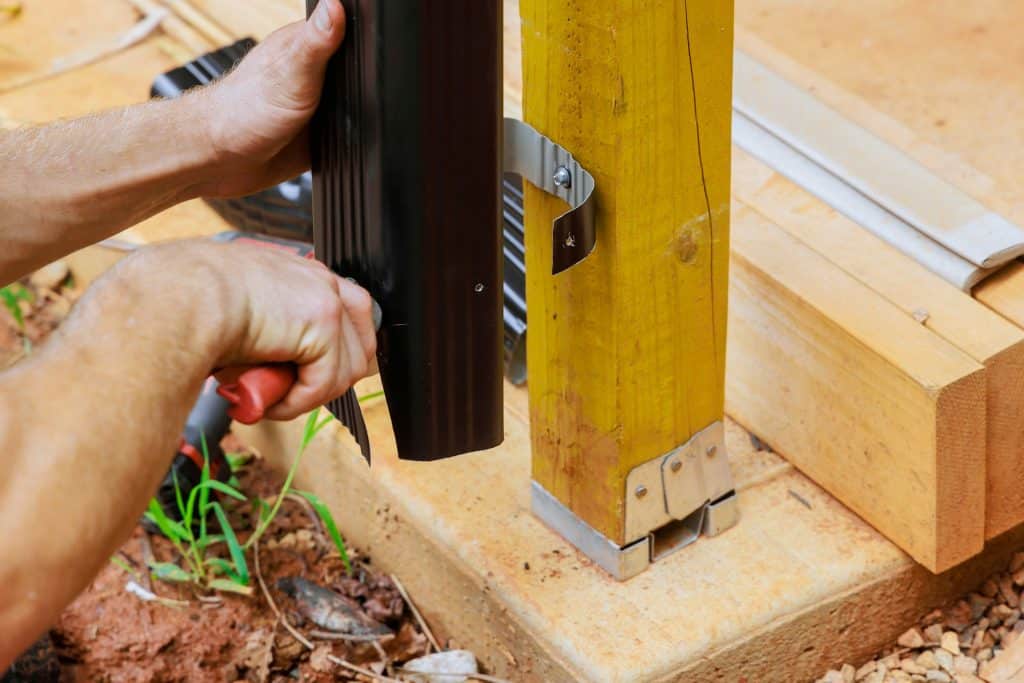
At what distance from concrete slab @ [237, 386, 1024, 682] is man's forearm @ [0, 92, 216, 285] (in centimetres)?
58

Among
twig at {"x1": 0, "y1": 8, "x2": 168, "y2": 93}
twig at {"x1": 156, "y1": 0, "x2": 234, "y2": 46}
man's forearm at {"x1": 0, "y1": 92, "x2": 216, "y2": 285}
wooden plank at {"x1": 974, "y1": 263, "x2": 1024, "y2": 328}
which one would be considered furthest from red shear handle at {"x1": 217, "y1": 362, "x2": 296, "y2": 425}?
twig at {"x1": 0, "y1": 8, "x2": 168, "y2": 93}

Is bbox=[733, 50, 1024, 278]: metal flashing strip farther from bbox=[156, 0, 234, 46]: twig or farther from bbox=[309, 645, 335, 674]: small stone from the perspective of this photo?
bbox=[156, 0, 234, 46]: twig

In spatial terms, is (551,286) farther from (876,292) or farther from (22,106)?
(22,106)

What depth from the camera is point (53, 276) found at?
2.96 metres

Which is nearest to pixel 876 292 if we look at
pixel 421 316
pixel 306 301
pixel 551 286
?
pixel 551 286

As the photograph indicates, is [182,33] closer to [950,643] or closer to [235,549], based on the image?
[235,549]

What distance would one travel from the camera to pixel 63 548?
121 centimetres

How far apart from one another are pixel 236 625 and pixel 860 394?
40.1 inches

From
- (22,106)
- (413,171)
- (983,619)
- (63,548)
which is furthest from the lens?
(22,106)

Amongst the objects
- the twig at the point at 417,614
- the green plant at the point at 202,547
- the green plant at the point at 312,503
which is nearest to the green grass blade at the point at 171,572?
the green plant at the point at 202,547

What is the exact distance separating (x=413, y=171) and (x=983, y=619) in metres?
1.14

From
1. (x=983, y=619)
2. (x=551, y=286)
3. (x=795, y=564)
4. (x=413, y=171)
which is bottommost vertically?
(x=983, y=619)

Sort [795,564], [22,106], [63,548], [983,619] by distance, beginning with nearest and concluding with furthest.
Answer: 1. [63,548]
2. [795,564]
3. [983,619]
4. [22,106]

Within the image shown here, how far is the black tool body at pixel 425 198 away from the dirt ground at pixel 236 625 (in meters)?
0.60
